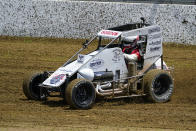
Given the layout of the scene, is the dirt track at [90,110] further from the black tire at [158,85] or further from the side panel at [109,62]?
the side panel at [109,62]

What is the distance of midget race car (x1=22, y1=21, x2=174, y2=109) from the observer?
10.1m

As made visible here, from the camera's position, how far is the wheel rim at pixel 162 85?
1123 cm

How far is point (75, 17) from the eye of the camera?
18.1 metres

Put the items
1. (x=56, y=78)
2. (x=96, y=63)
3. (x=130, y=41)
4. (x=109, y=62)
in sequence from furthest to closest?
(x=130, y=41) → (x=109, y=62) → (x=96, y=63) → (x=56, y=78)

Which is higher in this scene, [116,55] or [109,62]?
[116,55]

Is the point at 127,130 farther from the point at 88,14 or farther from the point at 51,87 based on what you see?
the point at 88,14

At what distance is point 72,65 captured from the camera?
1054cm

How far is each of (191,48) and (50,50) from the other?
4727 mm

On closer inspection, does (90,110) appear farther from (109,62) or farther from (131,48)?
(131,48)

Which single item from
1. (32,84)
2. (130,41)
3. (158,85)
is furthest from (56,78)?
(158,85)

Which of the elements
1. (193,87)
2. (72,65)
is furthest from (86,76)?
(193,87)

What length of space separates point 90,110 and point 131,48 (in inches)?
79.0

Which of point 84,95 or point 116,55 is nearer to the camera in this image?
point 84,95

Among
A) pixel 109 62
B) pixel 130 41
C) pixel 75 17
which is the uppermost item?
pixel 75 17
